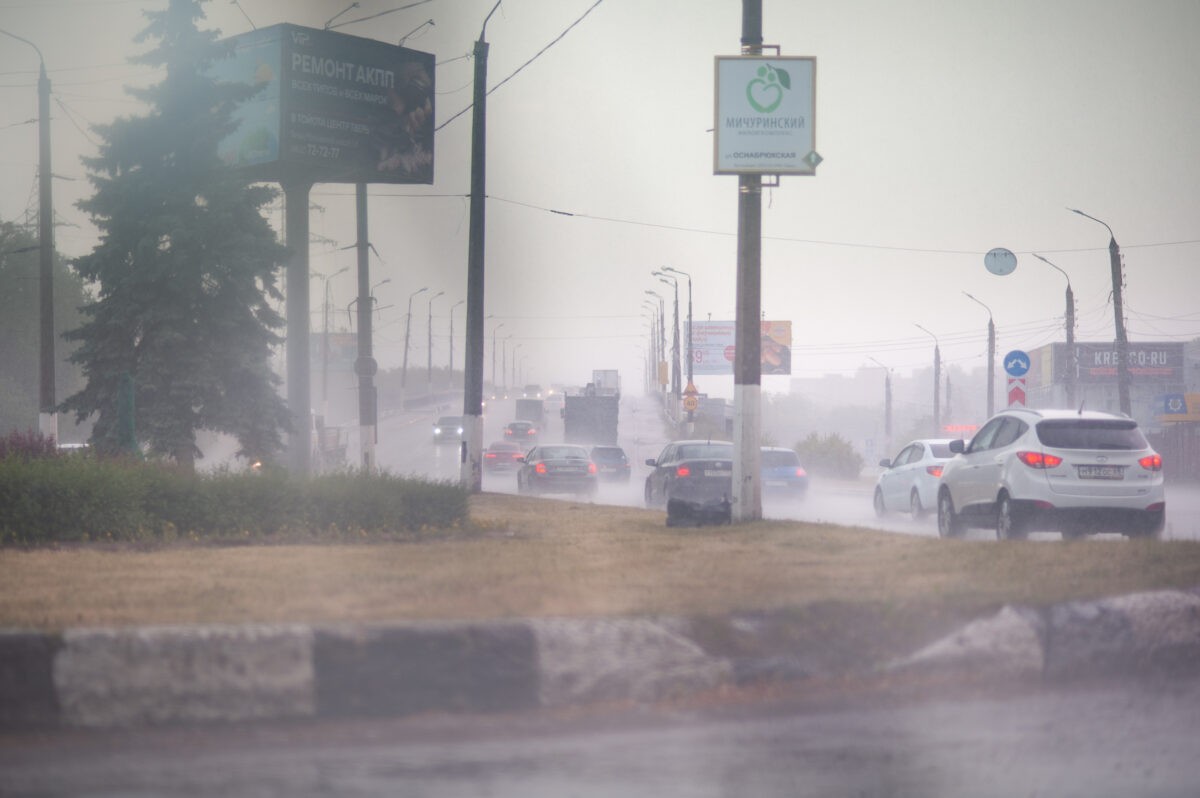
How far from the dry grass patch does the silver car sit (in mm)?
10767

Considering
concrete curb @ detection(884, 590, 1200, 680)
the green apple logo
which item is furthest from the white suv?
concrete curb @ detection(884, 590, 1200, 680)

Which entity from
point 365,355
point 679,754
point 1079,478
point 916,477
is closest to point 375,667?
point 679,754

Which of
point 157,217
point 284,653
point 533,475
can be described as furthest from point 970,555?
point 533,475

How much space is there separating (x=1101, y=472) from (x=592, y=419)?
5451cm

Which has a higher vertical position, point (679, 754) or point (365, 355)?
point (365, 355)

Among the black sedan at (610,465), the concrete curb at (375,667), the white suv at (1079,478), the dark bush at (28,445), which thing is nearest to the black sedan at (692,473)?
the white suv at (1079,478)

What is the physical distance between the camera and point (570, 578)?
9211mm

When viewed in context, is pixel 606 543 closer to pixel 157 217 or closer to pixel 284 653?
pixel 284 653

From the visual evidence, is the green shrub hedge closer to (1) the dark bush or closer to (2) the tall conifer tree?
(1) the dark bush

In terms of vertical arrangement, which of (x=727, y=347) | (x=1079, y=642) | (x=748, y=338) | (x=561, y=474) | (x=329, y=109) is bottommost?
(x=561, y=474)

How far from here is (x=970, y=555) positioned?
1039 centimetres

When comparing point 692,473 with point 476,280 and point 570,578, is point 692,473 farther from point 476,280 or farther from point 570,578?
point 570,578

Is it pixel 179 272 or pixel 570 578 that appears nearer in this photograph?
pixel 570 578

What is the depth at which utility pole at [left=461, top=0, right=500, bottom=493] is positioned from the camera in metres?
24.8
